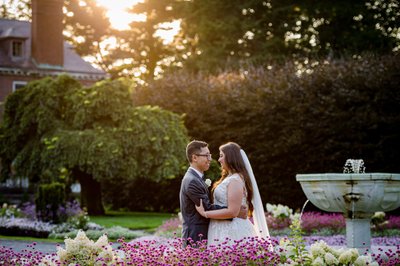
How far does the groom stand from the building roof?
2807cm

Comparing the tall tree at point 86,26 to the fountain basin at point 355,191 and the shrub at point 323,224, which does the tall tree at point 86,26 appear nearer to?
the shrub at point 323,224

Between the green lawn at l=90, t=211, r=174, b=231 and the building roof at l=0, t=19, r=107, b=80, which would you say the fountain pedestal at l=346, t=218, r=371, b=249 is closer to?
the green lawn at l=90, t=211, r=174, b=231

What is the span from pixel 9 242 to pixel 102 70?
2337 centimetres

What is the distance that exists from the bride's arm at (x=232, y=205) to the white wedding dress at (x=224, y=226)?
12 centimetres

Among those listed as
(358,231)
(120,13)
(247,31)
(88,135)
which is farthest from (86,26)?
(358,231)

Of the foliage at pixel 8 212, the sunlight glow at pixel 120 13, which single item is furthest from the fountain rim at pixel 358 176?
the sunlight glow at pixel 120 13

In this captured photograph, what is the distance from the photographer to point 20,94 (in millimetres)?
22406

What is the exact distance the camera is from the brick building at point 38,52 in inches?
1282

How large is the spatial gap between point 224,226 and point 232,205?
34 cm

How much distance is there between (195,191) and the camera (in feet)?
22.7

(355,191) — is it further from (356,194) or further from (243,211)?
(243,211)

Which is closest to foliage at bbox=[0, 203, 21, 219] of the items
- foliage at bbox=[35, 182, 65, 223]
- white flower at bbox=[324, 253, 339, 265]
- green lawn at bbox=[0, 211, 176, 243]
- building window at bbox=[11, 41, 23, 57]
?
foliage at bbox=[35, 182, 65, 223]

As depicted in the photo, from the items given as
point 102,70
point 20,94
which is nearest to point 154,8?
point 102,70

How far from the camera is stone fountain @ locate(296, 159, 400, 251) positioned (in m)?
9.13
